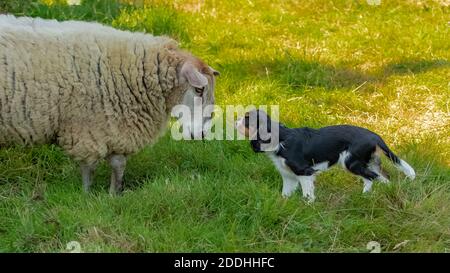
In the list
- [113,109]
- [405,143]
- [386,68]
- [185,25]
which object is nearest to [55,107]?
A: [113,109]

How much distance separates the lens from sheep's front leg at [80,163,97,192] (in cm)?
505

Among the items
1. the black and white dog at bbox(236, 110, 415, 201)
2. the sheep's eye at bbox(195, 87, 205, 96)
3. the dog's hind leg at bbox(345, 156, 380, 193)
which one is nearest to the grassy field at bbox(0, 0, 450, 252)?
the dog's hind leg at bbox(345, 156, 380, 193)

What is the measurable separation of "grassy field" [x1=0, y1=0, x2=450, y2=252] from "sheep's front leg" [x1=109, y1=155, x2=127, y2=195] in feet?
0.27

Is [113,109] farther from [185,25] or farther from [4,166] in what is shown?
[185,25]

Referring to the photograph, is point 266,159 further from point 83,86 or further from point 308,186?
point 83,86

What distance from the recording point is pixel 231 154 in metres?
5.58

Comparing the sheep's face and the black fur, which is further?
the sheep's face

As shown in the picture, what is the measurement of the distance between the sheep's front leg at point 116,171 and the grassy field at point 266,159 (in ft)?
0.27

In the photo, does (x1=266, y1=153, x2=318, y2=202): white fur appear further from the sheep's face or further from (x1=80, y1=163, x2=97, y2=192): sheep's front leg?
(x1=80, y1=163, x2=97, y2=192): sheep's front leg

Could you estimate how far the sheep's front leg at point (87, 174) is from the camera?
5048mm

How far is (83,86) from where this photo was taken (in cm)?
484

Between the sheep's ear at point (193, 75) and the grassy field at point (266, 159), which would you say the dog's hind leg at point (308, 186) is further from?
the sheep's ear at point (193, 75)

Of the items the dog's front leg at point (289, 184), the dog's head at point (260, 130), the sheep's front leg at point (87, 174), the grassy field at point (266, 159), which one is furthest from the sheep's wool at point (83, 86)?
the dog's front leg at point (289, 184)
